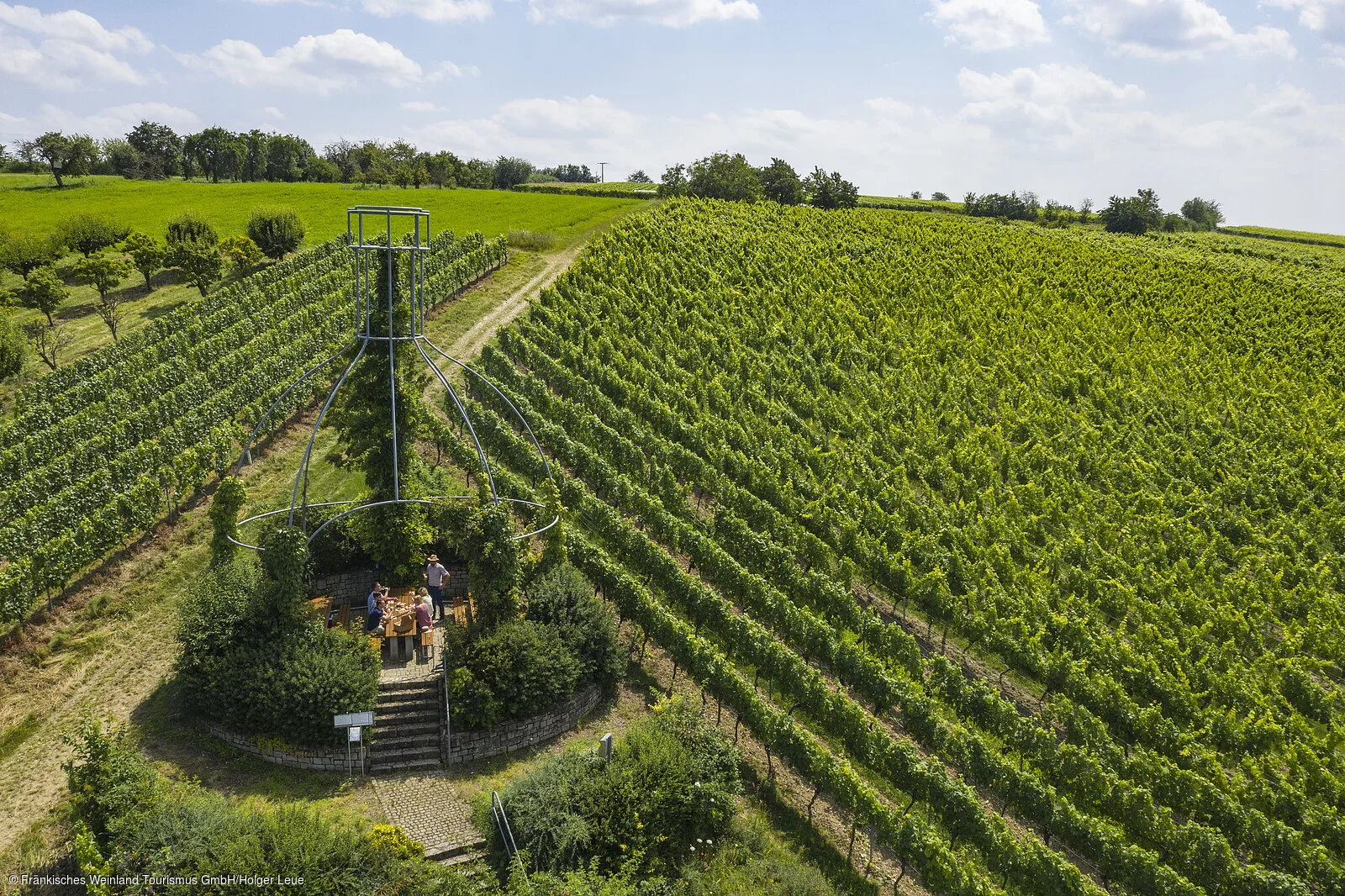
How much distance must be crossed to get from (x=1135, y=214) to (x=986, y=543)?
81.1 m

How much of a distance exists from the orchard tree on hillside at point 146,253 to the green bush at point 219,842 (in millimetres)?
42894

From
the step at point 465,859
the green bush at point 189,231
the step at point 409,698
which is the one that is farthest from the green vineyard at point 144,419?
the step at point 465,859

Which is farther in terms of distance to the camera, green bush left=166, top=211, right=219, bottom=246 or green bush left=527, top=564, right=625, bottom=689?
green bush left=166, top=211, right=219, bottom=246

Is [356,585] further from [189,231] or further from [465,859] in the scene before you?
[189,231]

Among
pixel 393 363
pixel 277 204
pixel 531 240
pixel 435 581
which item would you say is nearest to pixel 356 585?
pixel 435 581

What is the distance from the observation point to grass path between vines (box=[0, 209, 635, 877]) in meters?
17.3

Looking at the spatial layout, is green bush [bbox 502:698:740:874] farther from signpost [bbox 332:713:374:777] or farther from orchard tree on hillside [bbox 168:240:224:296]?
orchard tree on hillside [bbox 168:240:224:296]

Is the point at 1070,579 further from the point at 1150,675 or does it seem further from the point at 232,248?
the point at 232,248

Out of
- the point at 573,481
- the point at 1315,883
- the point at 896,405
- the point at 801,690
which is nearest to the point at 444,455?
the point at 573,481

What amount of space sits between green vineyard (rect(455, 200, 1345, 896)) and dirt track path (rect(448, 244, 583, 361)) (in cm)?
248

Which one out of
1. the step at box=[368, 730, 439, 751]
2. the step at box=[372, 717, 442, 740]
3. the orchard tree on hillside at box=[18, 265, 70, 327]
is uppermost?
the orchard tree on hillside at box=[18, 265, 70, 327]

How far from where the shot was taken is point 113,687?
20.4 m

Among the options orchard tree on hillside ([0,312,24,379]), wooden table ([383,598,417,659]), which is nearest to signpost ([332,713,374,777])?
wooden table ([383,598,417,659])

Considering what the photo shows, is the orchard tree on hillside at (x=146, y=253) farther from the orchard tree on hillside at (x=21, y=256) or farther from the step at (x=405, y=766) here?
the step at (x=405, y=766)
